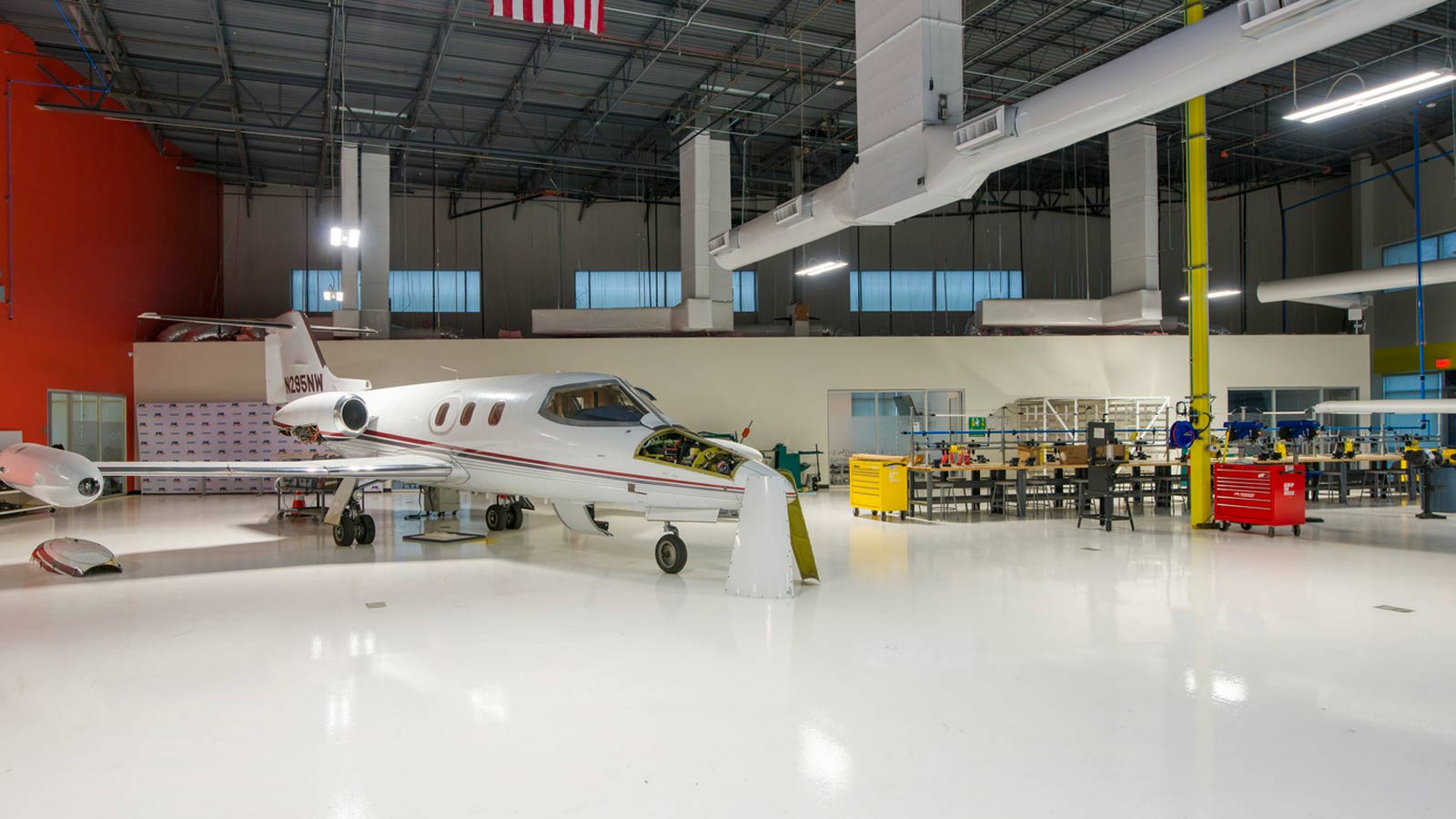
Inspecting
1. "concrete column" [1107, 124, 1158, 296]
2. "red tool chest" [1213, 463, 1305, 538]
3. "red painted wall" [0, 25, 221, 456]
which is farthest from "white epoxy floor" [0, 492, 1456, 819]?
"concrete column" [1107, 124, 1158, 296]

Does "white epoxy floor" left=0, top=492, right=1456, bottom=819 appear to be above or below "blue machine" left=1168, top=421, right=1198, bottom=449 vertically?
below

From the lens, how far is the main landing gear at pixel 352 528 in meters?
11.4

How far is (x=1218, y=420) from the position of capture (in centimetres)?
2170

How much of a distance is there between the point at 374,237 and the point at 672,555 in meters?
14.0

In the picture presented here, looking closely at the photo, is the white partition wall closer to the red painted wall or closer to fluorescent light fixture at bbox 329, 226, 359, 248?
the red painted wall

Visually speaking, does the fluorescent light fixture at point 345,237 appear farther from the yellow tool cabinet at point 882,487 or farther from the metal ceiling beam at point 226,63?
the yellow tool cabinet at point 882,487

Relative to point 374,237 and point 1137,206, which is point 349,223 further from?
point 1137,206

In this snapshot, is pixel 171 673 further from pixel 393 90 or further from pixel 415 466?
pixel 393 90

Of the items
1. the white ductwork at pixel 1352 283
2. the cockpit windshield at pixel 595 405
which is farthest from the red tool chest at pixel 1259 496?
the cockpit windshield at pixel 595 405

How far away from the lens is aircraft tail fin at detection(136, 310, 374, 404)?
47.2 ft

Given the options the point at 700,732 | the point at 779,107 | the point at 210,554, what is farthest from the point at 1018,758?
the point at 779,107

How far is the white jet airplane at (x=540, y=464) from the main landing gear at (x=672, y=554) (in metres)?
0.01

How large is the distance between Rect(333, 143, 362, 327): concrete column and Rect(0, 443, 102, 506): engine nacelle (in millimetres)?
10595

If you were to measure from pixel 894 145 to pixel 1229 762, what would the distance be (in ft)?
24.0
